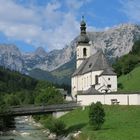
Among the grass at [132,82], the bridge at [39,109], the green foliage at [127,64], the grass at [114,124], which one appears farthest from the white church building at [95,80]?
the green foliage at [127,64]

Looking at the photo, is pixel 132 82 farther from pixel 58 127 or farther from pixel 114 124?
pixel 114 124

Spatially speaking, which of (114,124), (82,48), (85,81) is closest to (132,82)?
(85,81)

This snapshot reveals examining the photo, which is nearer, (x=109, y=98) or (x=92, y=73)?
(x=109, y=98)

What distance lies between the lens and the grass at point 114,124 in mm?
52219

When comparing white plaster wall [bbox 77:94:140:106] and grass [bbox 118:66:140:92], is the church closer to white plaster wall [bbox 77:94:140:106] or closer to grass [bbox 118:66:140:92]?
white plaster wall [bbox 77:94:140:106]

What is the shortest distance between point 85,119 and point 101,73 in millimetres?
27554

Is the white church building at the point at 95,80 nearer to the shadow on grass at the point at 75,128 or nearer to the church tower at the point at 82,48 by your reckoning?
the church tower at the point at 82,48

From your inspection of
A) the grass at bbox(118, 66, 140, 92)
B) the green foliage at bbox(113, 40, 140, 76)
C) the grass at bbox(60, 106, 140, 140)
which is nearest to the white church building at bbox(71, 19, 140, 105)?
the grass at bbox(60, 106, 140, 140)

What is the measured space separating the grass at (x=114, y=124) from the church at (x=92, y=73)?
1029 cm

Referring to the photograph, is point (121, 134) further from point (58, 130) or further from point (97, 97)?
point (97, 97)

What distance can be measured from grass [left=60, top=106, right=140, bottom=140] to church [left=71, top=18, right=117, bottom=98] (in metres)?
10.3

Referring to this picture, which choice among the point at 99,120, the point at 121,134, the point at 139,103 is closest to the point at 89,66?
the point at 139,103

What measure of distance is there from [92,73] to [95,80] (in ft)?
8.90

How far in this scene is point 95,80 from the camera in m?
108
